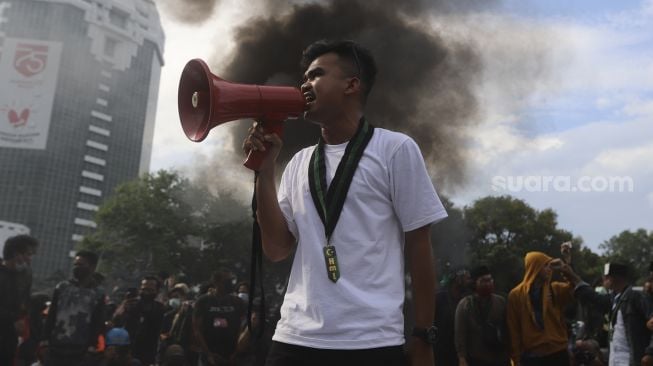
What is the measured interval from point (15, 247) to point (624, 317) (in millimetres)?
5842

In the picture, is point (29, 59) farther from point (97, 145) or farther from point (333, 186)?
point (333, 186)

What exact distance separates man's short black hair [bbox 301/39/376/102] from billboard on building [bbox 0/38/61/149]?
49.5 m

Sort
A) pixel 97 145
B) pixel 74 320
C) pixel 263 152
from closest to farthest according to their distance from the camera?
1. pixel 263 152
2. pixel 74 320
3. pixel 97 145

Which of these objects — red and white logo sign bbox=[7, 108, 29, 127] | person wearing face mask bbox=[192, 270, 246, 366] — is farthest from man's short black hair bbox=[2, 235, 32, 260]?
red and white logo sign bbox=[7, 108, 29, 127]

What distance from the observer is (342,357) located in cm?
153

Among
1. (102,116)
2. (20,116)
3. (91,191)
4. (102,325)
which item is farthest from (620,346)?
(102,116)

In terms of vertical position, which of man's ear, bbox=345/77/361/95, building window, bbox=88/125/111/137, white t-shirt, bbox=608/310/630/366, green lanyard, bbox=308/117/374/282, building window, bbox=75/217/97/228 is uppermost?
building window, bbox=88/125/111/137

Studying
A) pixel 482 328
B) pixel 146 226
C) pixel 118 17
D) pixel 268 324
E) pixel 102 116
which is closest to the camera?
pixel 482 328

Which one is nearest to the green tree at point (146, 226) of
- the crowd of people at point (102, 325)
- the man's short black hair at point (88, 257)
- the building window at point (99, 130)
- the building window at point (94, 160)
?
the crowd of people at point (102, 325)

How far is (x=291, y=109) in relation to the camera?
69.0 inches

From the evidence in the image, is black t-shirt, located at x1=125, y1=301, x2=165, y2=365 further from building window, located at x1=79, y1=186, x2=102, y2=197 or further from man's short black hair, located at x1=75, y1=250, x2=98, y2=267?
building window, located at x1=79, y1=186, x2=102, y2=197

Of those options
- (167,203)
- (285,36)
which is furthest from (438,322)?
(167,203)

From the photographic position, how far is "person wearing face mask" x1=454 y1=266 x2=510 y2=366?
5.53m

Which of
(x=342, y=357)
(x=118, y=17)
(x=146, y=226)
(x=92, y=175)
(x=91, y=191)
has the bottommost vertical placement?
(x=342, y=357)
